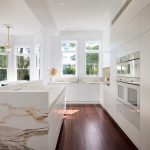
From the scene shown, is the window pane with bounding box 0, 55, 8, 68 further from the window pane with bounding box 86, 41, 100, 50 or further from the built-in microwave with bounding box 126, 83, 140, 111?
the built-in microwave with bounding box 126, 83, 140, 111

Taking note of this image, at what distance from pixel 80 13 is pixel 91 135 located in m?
3.71

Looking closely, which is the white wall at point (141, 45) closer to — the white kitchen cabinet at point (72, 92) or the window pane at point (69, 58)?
the white kitchen cabinet at point (72, 92)

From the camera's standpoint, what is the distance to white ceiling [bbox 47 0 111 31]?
5.16 meters

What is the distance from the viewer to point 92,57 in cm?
862

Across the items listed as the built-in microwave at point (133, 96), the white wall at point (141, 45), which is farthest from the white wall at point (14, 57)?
the built-in microwave at point (133, 96)

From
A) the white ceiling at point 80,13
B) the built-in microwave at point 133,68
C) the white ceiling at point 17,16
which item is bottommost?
the built-in microwave at point 133,68

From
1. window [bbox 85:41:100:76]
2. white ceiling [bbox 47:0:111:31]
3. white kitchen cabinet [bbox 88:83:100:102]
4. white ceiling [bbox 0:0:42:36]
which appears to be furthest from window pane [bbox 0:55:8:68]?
white kitchen cabinet [bbox 88:83:100:102]

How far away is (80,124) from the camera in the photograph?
488 centimetres

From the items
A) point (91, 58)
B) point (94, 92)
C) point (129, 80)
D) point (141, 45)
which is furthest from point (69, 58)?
point (141, 45)

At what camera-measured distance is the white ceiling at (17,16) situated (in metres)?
5.15

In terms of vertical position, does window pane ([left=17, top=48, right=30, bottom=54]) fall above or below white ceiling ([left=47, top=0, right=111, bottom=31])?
below

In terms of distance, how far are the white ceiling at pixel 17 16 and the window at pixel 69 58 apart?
1.40 meters

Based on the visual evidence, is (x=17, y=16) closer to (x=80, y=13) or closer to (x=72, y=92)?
(x=80, y=13)

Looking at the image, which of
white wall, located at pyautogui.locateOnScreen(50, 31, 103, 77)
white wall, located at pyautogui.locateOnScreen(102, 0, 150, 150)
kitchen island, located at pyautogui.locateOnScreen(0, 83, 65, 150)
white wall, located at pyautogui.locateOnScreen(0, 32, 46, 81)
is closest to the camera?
kitchen island, located at pyautogui.locateOnScreen(0, 83, 65, 150)
